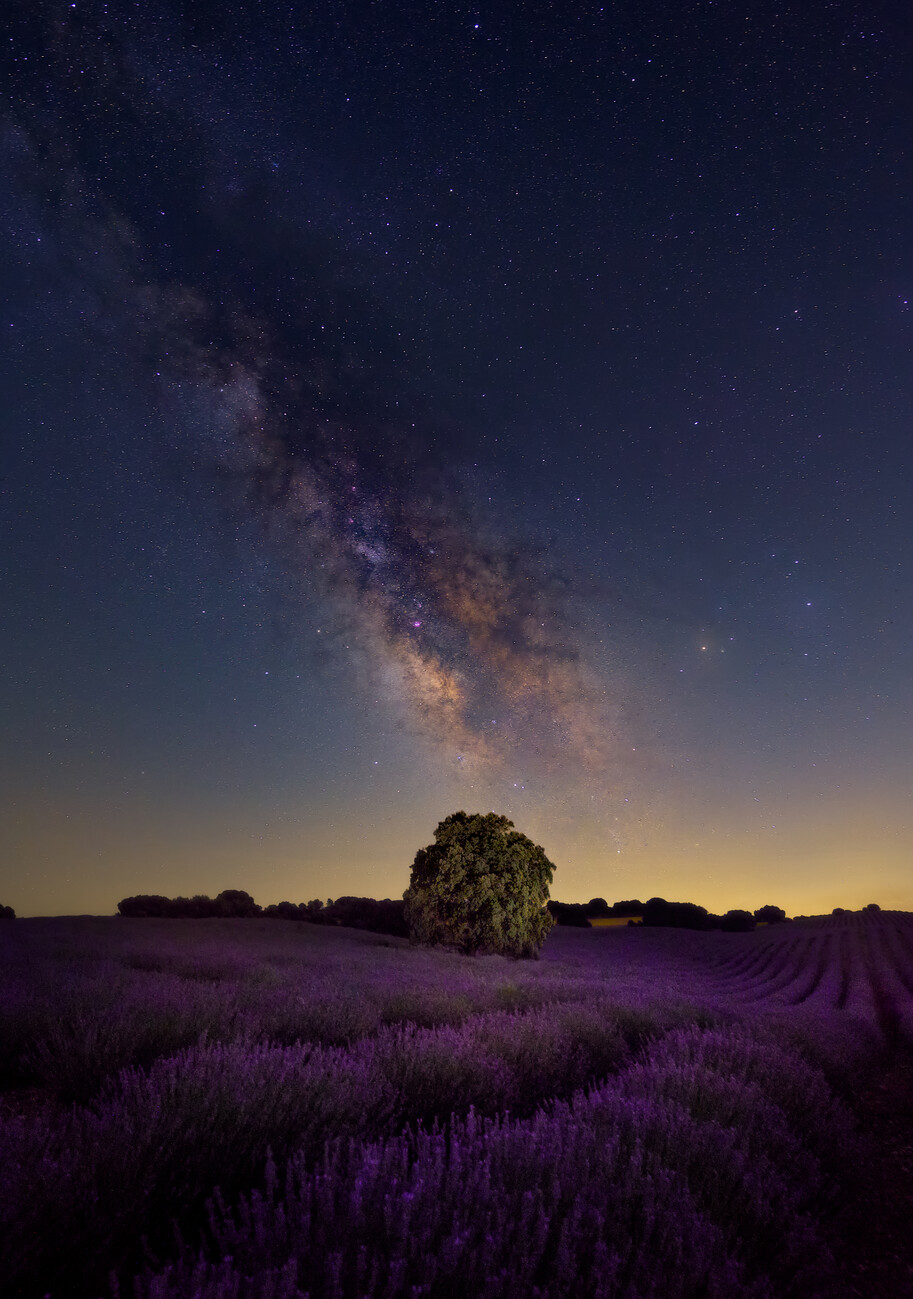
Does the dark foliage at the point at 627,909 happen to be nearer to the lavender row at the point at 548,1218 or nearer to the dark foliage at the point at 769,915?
the dark foliage at the point at 769,915

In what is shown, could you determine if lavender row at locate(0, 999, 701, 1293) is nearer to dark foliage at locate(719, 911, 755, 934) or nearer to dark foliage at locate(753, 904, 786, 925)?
dark foliage at locate(719, 911, 755, 934)

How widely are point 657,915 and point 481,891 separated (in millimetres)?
48300

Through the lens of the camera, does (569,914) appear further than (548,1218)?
Yes

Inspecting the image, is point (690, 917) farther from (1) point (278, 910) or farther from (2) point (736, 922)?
Result: (1) point (278, 910)

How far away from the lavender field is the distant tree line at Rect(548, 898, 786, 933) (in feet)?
175

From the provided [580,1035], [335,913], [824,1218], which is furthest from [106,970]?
[335,913]

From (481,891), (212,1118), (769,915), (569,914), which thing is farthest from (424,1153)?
(769,915)

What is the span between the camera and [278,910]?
1518 inches

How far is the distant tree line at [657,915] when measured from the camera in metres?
58.1

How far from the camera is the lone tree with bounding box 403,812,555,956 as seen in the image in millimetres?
19422

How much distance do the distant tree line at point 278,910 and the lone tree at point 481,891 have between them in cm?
1625

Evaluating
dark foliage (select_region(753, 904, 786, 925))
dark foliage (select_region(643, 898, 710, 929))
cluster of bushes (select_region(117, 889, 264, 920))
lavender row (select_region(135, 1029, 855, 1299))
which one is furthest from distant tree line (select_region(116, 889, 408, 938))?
dark foliage (select_region(753, 904, 786, 925))

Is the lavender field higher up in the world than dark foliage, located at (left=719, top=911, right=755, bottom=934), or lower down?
lower down

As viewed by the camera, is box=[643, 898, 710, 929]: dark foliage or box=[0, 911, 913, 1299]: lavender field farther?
box=[643, 898, 710, 929]: dark foliage
